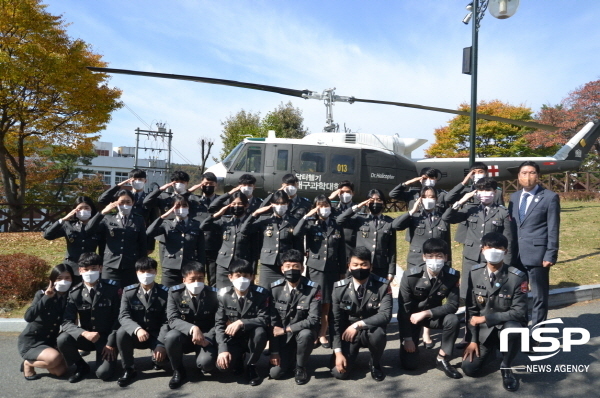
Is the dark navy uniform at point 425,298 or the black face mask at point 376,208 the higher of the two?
the black face mask at point 376,208

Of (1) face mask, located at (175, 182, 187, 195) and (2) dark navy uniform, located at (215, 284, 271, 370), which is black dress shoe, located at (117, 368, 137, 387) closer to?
(2) dark navy uniform, located at (215, 284, 271, 370)

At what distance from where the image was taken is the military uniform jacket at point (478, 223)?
223 inches

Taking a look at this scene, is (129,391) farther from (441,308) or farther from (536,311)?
(536,311)

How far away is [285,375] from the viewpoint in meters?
4.60

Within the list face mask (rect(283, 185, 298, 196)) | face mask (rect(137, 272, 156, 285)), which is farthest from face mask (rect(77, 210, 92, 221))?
face mask (rect(283, 185, 298, 196))

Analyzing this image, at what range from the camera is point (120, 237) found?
5.82 meters

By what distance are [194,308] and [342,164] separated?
887cm

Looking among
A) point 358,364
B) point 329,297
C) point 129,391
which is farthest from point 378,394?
point 129,391

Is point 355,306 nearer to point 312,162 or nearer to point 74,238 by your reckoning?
point 74,238

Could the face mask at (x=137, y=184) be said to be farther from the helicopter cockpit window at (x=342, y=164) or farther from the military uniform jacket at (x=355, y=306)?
the helicopter cockpit window at (x=342, y=164)

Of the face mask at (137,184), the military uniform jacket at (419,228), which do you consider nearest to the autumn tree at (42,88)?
the face mask at (137,184)

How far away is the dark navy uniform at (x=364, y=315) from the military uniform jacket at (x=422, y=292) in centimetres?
20

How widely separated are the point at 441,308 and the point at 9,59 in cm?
1536

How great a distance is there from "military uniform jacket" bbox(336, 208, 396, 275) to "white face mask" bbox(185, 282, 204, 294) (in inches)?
78.5
